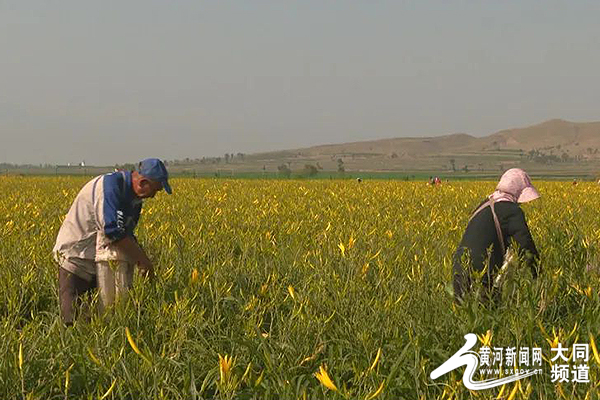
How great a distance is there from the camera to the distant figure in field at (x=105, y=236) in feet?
12.3

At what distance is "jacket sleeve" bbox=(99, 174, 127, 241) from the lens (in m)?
3.68

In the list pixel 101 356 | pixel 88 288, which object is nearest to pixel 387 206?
pixel 88 288

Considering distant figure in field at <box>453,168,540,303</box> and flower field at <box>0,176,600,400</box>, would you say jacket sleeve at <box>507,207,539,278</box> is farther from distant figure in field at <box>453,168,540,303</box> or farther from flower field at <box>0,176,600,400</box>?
flower field at <box>0,176,600,400</box>

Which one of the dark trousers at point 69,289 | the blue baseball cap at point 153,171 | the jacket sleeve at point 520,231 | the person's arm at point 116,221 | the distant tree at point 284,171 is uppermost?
the blue baseball cap at point 153,171

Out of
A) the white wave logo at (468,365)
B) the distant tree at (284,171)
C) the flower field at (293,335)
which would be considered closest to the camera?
the white wave logo at (468,365)

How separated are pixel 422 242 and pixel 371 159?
194 m

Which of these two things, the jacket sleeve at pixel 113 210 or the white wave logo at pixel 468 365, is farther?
the jacket sleeve at pixel 113 210

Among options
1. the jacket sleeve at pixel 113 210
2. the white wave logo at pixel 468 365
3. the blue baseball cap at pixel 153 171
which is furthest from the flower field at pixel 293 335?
the blue baseball cap at pixel 153 171

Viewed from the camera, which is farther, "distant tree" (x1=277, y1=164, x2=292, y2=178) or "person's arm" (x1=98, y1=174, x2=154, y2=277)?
"distant tree" (x1=277, y1=164, x2=292, y2=178)

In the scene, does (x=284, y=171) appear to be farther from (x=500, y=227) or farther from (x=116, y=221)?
(x=116, y=221)

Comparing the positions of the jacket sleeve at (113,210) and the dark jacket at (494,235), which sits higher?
the jacket sleeve at (113,210)

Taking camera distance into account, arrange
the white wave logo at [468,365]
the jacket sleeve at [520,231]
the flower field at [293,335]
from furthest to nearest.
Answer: the jacket sleeve at [520,231] < the flower field at [293,335] < the white wave logo at [468,365]

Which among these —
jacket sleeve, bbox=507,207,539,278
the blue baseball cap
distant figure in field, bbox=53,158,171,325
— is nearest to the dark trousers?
distant figure in field, bbox=53,158,171,325

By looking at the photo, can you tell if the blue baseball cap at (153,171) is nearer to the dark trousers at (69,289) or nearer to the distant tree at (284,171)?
the dark trousers at (69,289)
